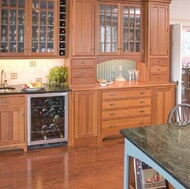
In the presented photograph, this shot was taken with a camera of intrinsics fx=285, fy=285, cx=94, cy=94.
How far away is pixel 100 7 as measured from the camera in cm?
477

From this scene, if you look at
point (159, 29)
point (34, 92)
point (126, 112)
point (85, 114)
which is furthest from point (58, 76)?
point (159, 29)

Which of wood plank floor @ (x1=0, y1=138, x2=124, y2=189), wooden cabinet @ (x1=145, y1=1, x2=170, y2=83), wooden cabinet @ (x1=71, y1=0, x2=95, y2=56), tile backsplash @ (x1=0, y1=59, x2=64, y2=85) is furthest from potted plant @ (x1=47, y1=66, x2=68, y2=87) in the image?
wooden cabinet @ (x1=145, y1=1, x2=170, y2=83)

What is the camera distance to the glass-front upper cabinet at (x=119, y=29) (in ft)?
15.8

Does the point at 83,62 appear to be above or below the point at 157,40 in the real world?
below

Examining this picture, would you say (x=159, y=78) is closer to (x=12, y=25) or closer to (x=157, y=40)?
(x=157, y=40)

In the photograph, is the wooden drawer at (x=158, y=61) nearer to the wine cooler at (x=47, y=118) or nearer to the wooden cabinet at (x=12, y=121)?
the wine cooler at (x=47, y=118)

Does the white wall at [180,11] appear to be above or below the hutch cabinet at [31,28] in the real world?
above

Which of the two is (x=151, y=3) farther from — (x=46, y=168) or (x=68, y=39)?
(x=46, y=168)

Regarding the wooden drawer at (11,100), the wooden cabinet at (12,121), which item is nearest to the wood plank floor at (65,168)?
the wooden cabinet at (12,121)

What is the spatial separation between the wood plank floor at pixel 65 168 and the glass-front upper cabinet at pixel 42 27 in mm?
1592

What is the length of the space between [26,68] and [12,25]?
79 cm

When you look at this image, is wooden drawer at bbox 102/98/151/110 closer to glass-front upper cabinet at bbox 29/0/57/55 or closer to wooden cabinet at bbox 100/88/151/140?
wooden cabinet at bbox 100/88/151/140

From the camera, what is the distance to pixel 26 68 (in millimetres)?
4781

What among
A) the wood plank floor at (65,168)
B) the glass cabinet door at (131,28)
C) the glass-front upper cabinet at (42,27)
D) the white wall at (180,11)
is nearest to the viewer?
the wood plank floor at (65,168)
